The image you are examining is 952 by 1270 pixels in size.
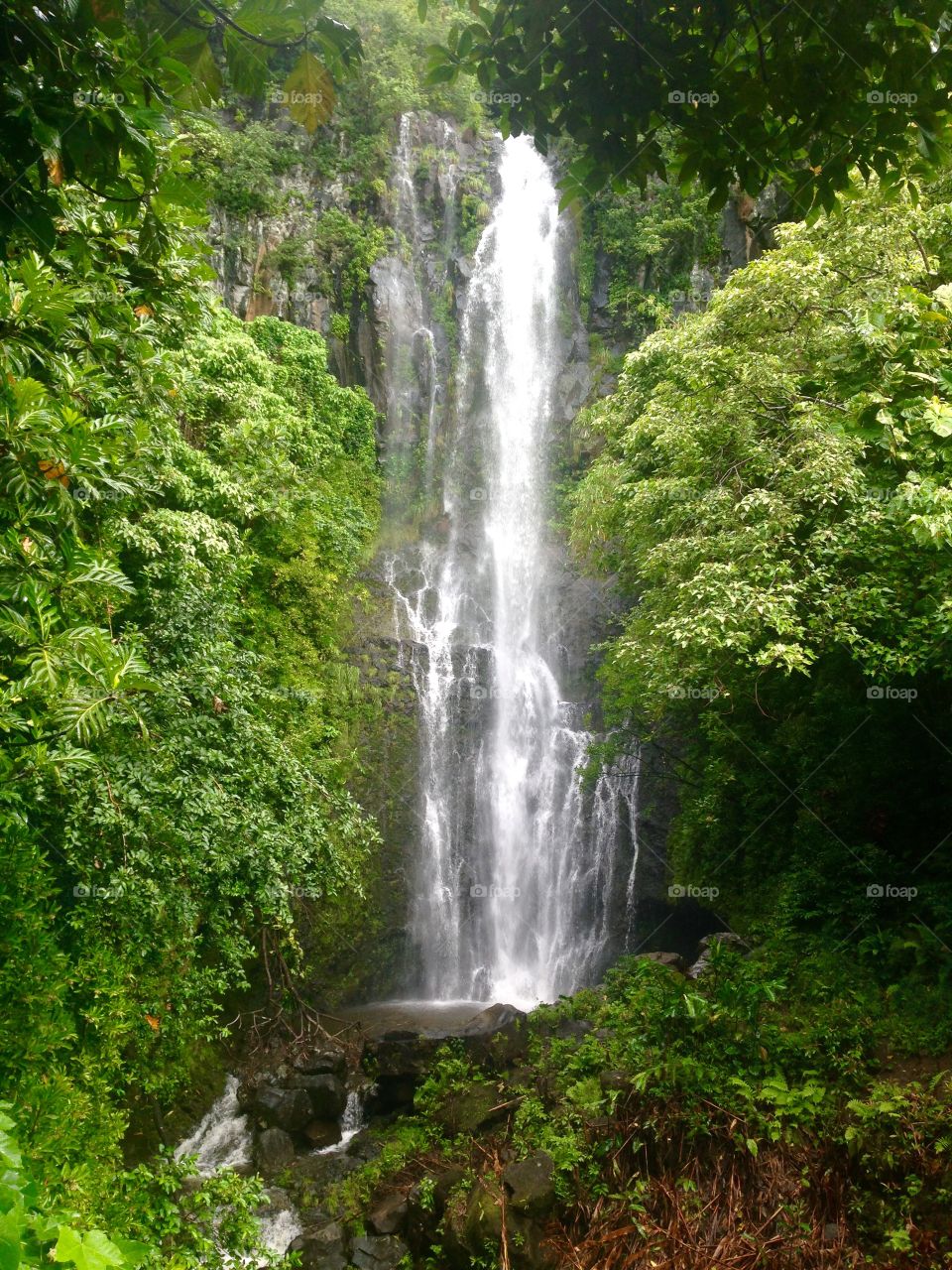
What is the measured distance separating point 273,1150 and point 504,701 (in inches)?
350

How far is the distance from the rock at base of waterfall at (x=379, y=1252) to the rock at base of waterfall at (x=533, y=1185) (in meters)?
1.48

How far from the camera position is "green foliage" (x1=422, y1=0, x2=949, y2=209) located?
8.53 feet

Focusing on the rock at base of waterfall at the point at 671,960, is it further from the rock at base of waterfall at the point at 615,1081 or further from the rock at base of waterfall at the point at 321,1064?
the rock at base of waterfall at the point at 321,1064

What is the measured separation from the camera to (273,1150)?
8625 mm

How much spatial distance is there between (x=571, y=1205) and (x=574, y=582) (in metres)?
13.4

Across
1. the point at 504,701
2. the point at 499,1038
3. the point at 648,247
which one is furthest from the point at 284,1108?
the point at 648,247

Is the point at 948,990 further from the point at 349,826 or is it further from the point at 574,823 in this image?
the point at 574,823

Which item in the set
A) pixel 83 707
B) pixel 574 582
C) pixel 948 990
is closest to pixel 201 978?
pixel 83 707

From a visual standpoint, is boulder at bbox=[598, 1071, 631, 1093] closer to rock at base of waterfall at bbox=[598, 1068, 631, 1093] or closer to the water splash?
rock at base of waterfall at bbox=[598, 1068, 631, 1093]

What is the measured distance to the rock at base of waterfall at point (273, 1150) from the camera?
8477 mm

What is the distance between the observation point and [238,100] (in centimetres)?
1844

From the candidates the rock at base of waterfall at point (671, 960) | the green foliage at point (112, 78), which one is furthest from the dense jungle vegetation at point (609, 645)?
the rock at base of waterfall at point (671, 960)

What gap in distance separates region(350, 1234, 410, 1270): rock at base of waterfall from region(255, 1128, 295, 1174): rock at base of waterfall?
1.93 m

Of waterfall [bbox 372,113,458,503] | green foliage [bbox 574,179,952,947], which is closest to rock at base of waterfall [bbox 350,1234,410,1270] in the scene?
green foliage [bbox 574,179,952,947]
